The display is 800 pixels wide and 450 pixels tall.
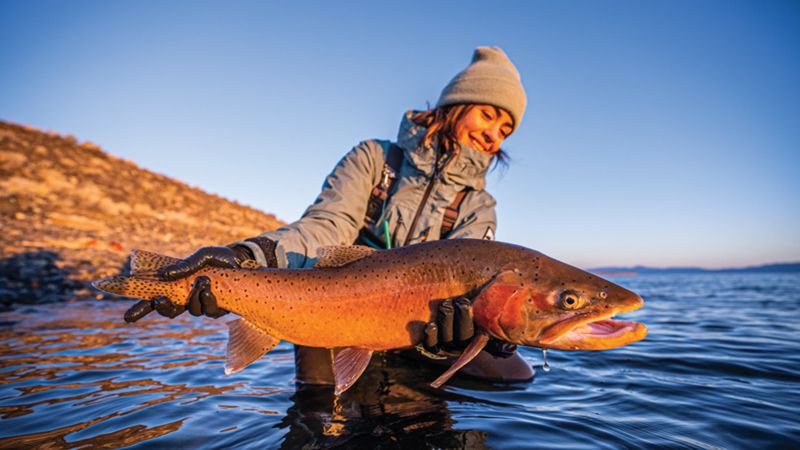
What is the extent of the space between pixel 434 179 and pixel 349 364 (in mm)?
2224

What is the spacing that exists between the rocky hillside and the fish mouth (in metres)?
10.4

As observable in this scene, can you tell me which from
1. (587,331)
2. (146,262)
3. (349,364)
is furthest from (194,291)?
(587,331)

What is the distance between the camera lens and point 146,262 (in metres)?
2.97

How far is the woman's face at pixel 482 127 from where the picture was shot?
15.0 ft

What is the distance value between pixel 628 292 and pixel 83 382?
4601 millimetres

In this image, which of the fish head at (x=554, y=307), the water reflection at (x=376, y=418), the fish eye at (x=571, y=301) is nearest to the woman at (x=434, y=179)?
the water reflection at (x=376, y=418)

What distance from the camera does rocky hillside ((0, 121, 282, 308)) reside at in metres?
10.7

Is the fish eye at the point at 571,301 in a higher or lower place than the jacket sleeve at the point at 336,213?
lower

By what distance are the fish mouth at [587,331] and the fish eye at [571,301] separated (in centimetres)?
6

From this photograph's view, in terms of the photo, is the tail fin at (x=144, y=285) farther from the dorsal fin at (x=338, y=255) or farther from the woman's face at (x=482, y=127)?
the woman's face at (x=482, y=127)

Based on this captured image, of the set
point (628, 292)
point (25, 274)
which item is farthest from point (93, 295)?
point (628, 292)

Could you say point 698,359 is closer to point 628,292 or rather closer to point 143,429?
point 628,292

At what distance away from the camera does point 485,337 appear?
2.77 m

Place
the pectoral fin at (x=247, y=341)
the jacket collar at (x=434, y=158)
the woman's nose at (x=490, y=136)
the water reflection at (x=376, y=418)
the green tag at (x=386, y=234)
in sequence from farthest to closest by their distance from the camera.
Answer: the woman's nose at (x=490, y=136) → the jacket collar at (x=434, y=158) → the green tag at (x=386, y=234) → the pectoral fin at (x=247, y=341) → the water reflection at (x=376, y=418)
